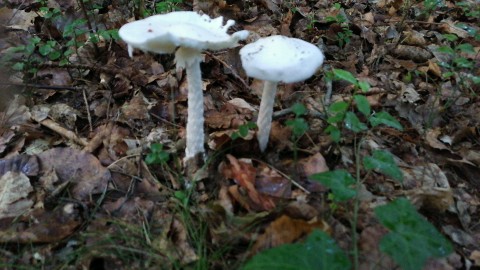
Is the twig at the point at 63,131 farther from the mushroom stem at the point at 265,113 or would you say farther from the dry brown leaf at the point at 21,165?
the mushroom stem at the point at 265,113

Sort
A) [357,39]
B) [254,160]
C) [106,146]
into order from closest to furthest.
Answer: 1. [254,160]
2. [106,146]
3. [357,39]

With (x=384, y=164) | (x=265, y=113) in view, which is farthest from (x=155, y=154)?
(x=384, y=164)

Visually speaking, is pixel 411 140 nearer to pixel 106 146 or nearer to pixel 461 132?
pixel 461 132

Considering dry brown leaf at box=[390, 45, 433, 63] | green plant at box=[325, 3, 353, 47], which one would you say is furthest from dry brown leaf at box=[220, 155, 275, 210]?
dry brown leaf at box=[390, 45, 433, 63]

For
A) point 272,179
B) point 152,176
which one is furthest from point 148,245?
point 272,179

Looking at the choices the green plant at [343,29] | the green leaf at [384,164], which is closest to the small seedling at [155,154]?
the green leaf at [384,164]

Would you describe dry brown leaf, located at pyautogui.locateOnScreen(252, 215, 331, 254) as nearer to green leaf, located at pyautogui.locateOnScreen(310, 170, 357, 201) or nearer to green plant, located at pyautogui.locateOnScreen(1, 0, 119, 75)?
green leaf, located at pyautogui.locateOnScreen(310, 170, 357, 201)

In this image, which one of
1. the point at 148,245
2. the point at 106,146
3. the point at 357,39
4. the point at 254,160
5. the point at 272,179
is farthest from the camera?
the point at 357,39
